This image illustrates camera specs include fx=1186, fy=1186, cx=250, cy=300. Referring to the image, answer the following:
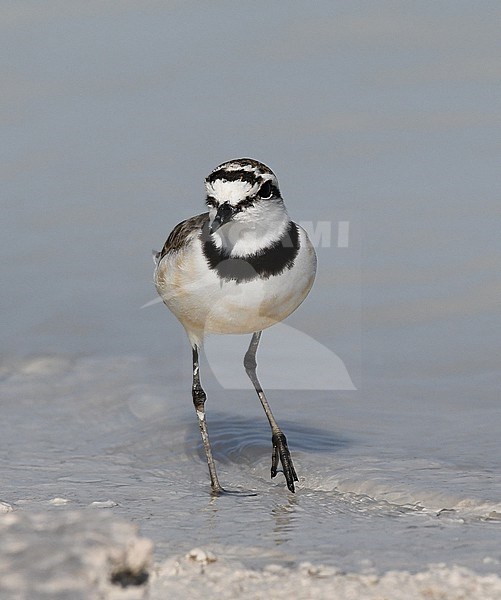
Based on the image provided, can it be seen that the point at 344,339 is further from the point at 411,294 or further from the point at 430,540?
the point at 430,540

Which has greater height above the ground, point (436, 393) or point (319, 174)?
point (319, 174)

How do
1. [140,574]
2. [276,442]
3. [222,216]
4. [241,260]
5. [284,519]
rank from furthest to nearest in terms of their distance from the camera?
1. [276,442]
2. [241,260]
3. [222,216]
4. [284,519]
5. [140,574]

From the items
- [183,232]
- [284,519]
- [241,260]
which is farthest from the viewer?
[183,232]

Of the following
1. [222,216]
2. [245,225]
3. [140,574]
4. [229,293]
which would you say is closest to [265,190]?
[245,225]

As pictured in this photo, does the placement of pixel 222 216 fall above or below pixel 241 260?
above

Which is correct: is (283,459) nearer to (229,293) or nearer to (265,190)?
(229,293)

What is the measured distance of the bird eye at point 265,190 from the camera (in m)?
5.48

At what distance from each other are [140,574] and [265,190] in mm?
2756

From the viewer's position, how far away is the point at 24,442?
6.81 m

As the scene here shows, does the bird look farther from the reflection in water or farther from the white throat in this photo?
the reflection in water

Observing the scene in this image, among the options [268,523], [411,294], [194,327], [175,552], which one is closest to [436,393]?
[411,294]

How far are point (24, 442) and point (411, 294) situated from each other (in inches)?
155

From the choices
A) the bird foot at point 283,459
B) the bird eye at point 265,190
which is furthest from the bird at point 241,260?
the bird foot at point 283,459

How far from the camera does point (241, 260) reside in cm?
548
